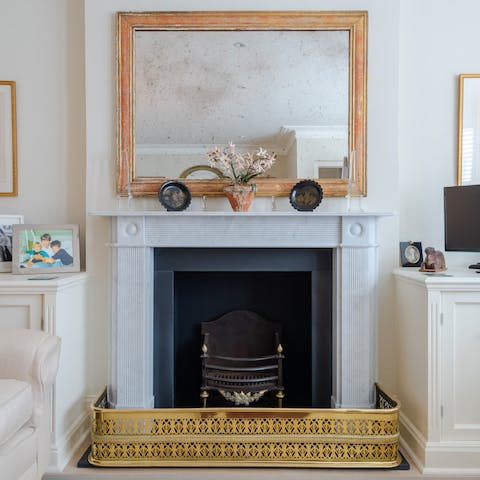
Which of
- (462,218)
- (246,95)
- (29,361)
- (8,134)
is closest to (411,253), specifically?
(462,218)

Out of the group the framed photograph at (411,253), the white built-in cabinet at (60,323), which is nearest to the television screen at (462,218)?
the framed photograph at (411,253)

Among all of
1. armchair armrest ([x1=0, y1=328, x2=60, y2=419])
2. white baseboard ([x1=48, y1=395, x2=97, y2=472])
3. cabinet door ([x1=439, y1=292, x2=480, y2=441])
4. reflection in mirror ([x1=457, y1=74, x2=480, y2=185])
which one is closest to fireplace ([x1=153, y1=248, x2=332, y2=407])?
white baseboard ([x1=48, y1=395, x2=97, y2=472])

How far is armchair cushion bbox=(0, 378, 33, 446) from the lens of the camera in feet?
5.37

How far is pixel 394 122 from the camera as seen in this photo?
272 cm

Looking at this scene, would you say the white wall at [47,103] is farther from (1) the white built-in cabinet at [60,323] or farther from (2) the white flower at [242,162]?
(2) the white flower at [242,162]

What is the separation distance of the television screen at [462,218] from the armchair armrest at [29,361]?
2165 millimetres

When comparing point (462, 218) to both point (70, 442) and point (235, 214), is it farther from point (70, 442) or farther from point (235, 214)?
point (70, 442)

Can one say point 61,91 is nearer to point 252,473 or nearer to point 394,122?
point 394,122

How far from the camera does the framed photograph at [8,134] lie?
2822 mm

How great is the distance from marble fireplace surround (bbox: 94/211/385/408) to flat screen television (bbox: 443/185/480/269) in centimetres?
45

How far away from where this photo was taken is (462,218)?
8.46 ft

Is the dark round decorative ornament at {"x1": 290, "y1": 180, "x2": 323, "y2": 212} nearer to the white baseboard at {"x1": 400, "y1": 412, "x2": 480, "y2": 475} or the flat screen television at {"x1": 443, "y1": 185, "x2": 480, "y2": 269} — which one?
the flat screen television at {"x1": 443, "y1": 185, "x2": 480, "y2": 269}

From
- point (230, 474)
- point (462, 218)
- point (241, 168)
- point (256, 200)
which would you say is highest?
point (241, 168)

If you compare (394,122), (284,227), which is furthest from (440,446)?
(394,122)
